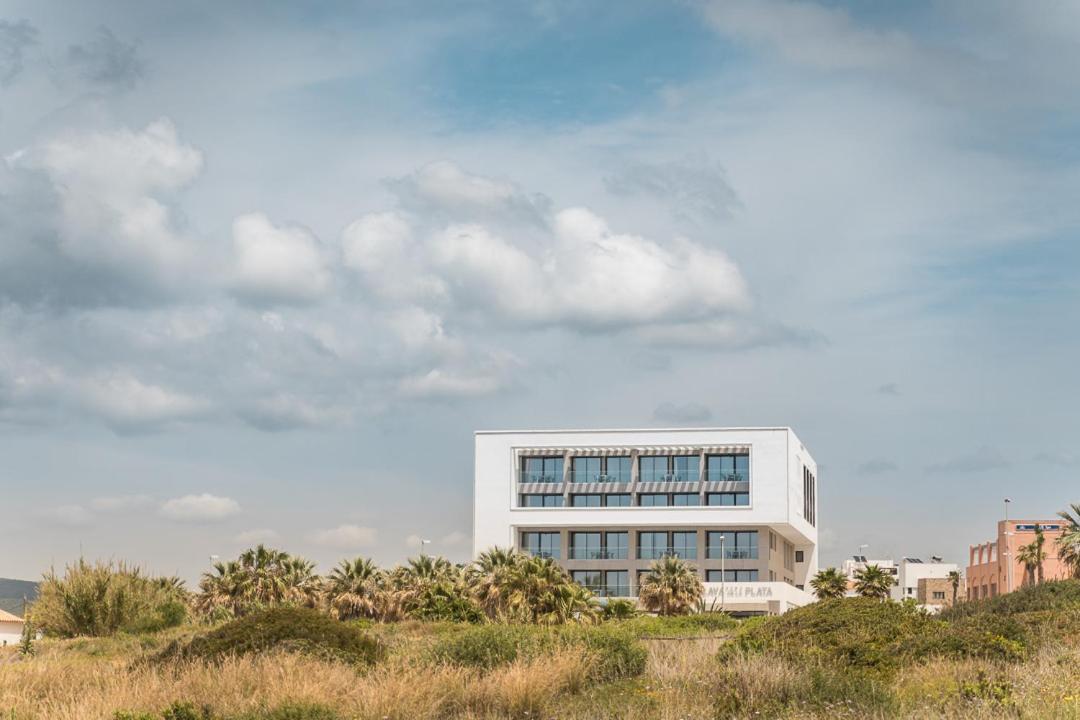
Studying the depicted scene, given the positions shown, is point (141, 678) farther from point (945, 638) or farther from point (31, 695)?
point (945, 638)

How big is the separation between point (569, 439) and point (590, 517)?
20.5ft

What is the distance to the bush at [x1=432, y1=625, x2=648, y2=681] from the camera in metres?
24.3

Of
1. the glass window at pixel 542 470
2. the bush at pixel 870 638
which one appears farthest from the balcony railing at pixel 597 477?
the bush at pixel 870 638

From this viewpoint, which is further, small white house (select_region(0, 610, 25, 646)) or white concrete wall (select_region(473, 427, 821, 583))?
white concrete wall (select_region(473, 427, 821, 583))

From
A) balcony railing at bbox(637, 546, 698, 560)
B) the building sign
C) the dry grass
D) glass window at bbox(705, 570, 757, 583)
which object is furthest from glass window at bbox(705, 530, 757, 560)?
the dry grass

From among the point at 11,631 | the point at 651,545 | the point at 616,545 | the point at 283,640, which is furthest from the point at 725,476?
the point at 283,640

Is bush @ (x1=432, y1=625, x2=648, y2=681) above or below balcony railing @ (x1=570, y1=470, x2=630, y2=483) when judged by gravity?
below

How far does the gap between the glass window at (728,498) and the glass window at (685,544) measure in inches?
108

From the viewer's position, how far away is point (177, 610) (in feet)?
179

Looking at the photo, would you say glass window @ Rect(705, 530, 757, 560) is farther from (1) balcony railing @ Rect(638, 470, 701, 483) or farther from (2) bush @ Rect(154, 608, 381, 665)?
(2) bush @ Rect(154, 608, 381, 665)

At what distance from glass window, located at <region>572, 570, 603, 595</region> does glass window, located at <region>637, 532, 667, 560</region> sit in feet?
11.7

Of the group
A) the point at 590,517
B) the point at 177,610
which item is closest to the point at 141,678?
the point at 177,610

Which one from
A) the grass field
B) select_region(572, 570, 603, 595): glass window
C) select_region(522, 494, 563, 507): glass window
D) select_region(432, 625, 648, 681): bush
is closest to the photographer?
the grass field

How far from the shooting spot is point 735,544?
98.1 m
